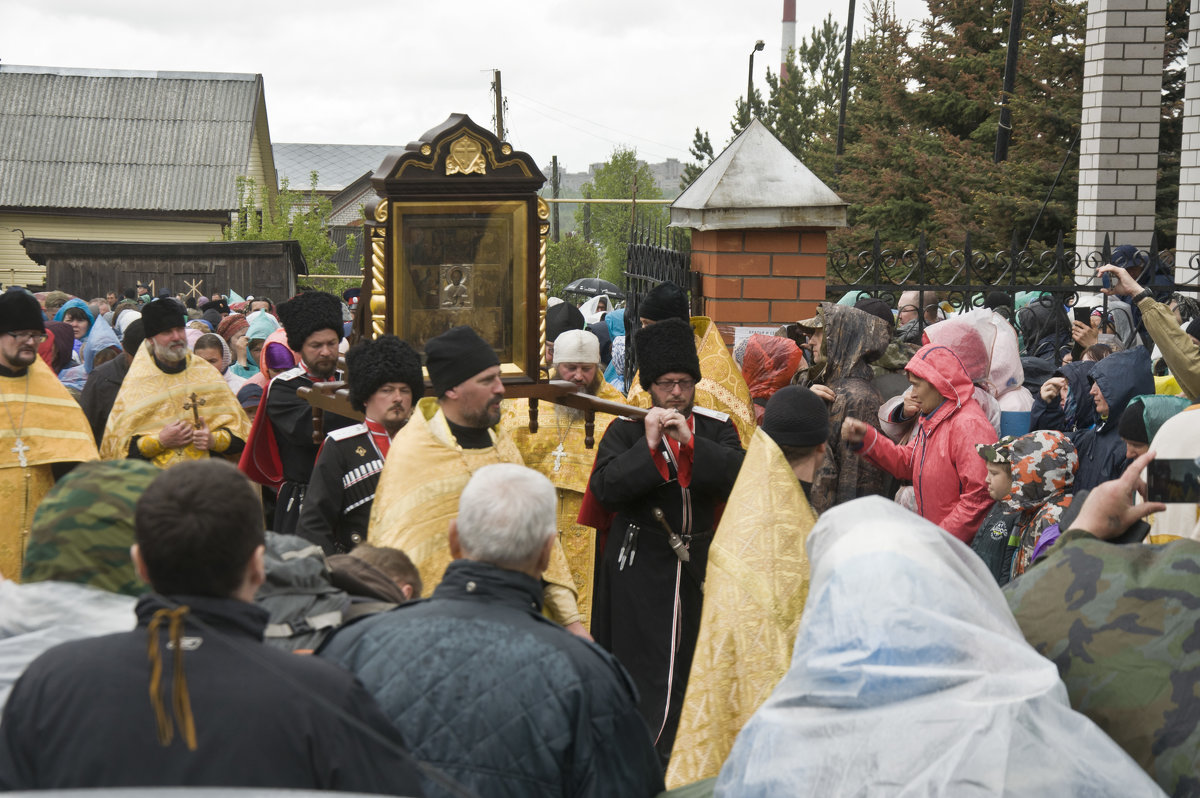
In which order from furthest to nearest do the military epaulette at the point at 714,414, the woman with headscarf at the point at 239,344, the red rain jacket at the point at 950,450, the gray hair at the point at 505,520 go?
the woman with headscarf at the point at 239,344 < the red rain jacket at the point at 950,450 < the military epaulette at the point at 714,414 < the gray hair at the point at 505,520

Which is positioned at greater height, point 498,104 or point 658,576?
point 498,104

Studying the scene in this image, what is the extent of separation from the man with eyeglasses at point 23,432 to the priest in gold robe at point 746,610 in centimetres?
376

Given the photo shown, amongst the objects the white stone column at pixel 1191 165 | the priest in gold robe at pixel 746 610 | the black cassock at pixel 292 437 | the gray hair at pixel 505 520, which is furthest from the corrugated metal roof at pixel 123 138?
the gray hair at pixel 505 520

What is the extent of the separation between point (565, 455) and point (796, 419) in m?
1.78

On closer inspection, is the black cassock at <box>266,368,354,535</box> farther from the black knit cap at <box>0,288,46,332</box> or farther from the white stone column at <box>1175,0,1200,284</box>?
the white stone column at <box>1175,0,1200,284</box>

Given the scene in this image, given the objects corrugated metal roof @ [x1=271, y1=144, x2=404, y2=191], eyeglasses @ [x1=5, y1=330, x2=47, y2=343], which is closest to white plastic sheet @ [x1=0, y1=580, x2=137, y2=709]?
eyeglasses @ [x1=5, y1=330, x2=47, y2=343]

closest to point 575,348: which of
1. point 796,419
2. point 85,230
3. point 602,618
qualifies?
point 602,618

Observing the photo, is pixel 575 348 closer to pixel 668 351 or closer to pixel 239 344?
pixel 668 351

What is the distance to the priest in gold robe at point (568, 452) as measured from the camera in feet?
19.5

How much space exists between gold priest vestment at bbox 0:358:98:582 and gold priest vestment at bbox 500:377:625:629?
2.10 meters

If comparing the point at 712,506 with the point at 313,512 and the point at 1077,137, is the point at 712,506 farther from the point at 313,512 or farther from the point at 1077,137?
the point at 1077,137

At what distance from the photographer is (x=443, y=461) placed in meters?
3.99

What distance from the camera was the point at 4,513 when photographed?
19.7 feet

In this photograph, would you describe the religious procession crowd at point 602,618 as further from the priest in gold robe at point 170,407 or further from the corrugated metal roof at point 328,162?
the corrugated metal roof at point 328,162
